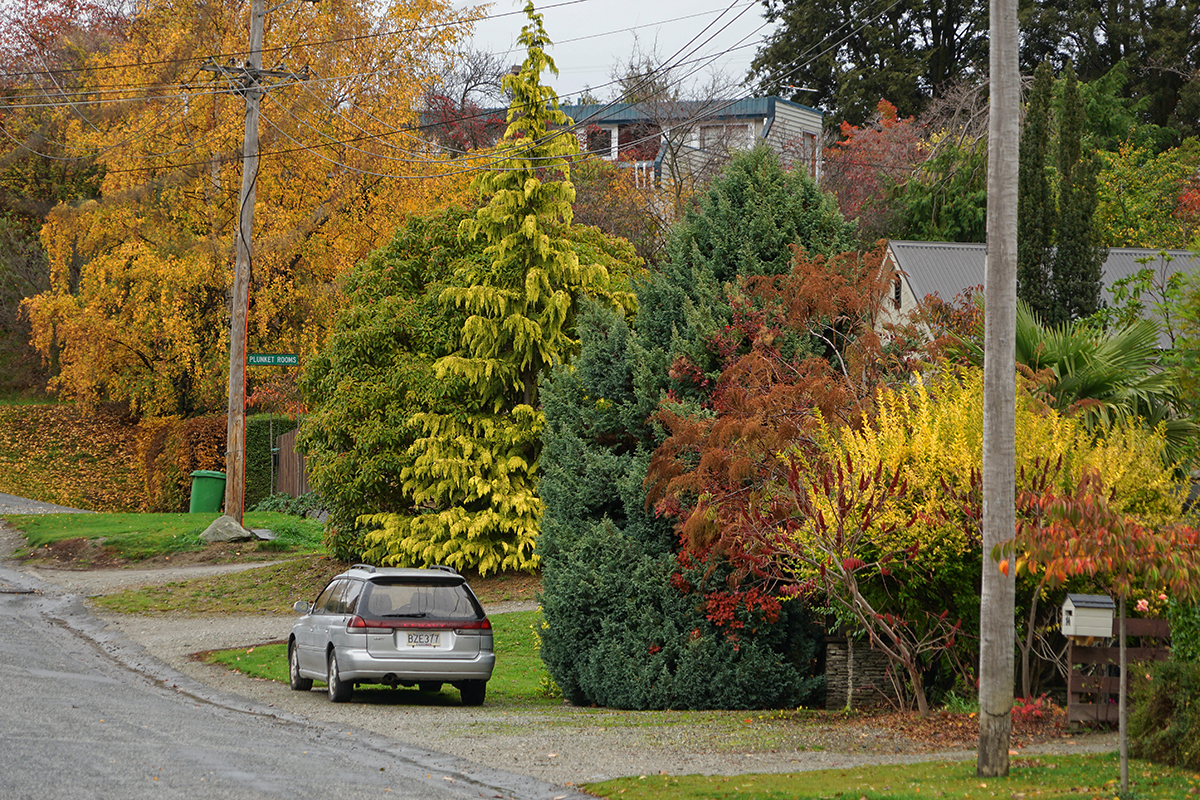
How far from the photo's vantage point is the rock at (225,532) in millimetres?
27062

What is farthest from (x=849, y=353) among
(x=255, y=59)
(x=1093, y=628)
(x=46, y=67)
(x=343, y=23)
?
(x=46, y=67)

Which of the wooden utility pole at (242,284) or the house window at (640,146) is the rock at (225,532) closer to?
the wooden utility pole at (242,284)

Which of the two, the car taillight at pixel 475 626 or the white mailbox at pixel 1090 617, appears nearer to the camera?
the white mailbox at pixel 1090 617

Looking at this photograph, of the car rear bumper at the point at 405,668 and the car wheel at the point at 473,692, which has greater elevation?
the car rear bumper at the point at 405,668

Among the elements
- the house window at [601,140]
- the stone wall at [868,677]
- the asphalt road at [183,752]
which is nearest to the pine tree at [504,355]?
the asphalt road at [183,752]

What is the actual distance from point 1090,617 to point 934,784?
1.86m

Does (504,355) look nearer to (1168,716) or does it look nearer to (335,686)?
(335,686)

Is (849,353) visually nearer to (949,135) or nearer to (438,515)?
(438,515)

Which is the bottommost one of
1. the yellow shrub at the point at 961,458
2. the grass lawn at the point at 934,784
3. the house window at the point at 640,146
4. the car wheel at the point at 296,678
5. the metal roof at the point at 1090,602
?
the car wheel at the point at 296,678

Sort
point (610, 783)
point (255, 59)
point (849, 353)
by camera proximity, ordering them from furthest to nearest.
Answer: point (255, 59)
point (849, 353)
point (610, 783)

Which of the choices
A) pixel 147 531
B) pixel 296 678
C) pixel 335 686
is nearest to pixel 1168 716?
pixel 335 686

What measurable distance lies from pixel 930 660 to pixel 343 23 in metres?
26.4

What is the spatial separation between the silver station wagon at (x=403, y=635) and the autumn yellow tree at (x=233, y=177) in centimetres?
1987

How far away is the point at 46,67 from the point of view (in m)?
43.2
